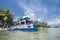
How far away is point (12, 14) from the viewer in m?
11.6

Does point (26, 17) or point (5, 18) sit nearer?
point (26, 17)

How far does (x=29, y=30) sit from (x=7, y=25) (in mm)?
3421

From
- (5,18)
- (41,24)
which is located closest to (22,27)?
(5,18)

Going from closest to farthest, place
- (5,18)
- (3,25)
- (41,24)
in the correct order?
(5,18), (3,25), (41,24)

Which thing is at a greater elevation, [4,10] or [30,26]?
[4,10]

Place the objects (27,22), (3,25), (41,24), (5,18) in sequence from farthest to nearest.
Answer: (41,24), (3,25), (5,18), (27,22)

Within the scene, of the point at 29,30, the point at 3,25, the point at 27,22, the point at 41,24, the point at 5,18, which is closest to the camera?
the point at 29,30

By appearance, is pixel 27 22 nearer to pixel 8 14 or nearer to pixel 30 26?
pixel 30 26

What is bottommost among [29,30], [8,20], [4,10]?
[29,30]

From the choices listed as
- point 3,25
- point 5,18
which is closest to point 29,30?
point 5,18

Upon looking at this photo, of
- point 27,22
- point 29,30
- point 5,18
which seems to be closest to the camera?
point 29,30

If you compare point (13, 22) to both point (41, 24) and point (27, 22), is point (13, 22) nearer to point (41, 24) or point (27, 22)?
point (27, 22)

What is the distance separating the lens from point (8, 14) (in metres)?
11.2

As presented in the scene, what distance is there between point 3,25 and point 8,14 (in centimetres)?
107
